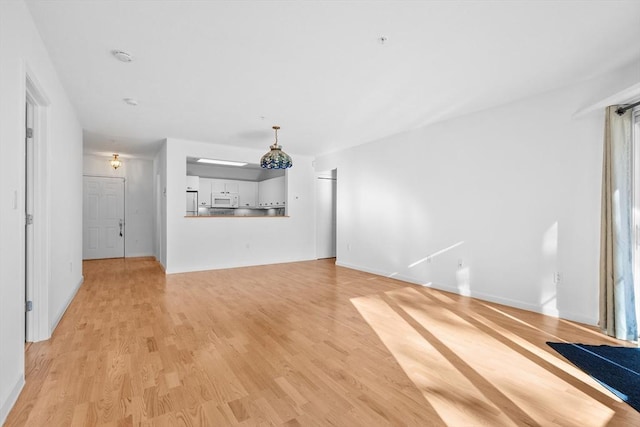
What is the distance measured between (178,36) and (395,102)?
265 centimetres

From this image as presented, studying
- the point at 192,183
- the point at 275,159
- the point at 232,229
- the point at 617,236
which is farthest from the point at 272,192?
the point at 617,236

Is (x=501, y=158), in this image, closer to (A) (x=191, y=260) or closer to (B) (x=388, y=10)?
(B) (x=388, y=10)

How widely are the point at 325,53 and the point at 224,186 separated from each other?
7032 mm

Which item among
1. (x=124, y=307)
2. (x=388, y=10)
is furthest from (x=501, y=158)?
(x=124, y=307)

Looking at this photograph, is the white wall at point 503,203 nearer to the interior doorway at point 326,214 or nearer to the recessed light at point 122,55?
the interior doorway at point 326,214

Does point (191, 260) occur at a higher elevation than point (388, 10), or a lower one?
lower

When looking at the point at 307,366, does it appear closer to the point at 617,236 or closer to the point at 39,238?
the point at 39,238

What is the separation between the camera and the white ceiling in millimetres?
2203

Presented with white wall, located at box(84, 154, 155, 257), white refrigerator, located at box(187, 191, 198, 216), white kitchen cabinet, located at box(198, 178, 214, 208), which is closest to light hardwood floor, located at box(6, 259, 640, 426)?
white wall, located at box(84, 154, 155, 257)

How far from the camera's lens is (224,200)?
9086 mm

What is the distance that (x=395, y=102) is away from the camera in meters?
3.99

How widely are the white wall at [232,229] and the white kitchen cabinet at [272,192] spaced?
675 millimetres

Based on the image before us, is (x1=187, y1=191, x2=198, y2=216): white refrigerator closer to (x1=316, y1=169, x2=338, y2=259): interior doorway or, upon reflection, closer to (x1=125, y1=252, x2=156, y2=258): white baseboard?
(x1=125, y1=252, x2=156, y2=258): white baseboard

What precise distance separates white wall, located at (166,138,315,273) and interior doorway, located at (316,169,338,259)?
176 millimetres
